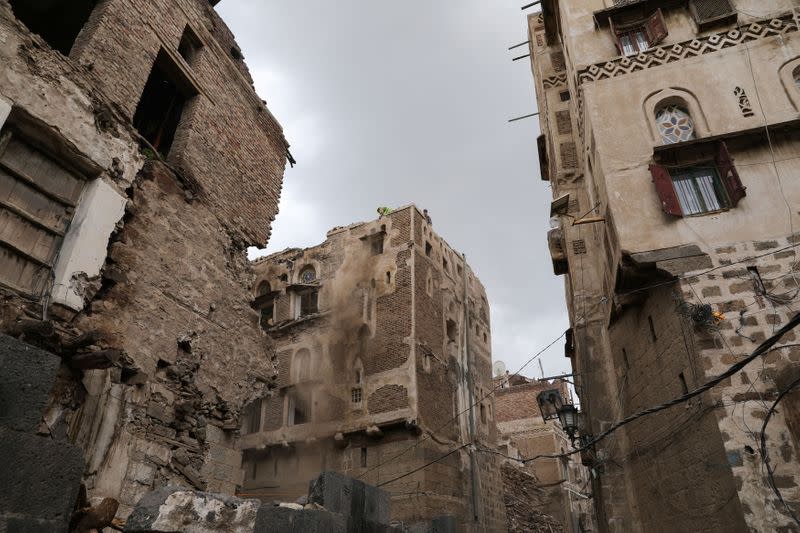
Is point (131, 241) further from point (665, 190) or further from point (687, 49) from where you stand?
point (687, 49)

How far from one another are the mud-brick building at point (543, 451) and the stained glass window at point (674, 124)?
23.0 metres

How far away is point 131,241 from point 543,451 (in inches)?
1404

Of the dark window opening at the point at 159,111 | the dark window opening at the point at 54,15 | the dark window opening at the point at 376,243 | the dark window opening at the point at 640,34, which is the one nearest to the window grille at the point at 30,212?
the dark window opening at the point at 159,111

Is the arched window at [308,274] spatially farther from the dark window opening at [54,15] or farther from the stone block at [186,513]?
the stone block at [186,513]

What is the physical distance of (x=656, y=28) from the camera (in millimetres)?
11812

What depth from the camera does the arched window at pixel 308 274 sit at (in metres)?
27.1

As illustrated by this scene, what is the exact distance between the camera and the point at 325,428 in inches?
886

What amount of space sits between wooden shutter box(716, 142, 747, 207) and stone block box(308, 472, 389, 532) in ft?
25.8

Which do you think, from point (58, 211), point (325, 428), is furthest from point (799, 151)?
point (325, 428)

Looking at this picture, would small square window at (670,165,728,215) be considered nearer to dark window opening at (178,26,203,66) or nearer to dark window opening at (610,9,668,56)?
dark window opening at (610,9,668,56)

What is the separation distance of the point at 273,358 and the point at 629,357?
24.5 feet

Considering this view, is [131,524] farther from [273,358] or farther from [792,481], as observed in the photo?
[792,481]

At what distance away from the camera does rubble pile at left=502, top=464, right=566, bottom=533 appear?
2898 centimetres

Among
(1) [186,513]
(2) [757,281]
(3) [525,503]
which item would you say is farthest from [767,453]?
(3) [525,503]
